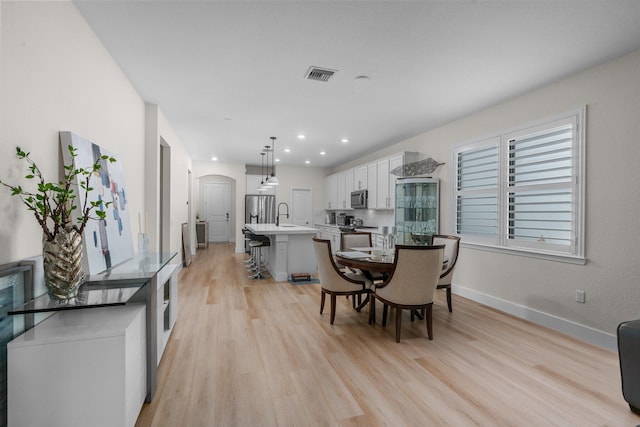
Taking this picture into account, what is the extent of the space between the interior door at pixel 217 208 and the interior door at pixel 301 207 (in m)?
2.71

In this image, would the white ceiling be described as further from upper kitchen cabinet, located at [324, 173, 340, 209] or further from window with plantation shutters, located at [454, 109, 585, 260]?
upper kitchen cabinet, located at [324, 173, 340, 209]

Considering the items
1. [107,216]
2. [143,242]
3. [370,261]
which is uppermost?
[107,216]

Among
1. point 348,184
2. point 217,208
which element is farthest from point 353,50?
point 217,208

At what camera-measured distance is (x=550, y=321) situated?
333 centimetres

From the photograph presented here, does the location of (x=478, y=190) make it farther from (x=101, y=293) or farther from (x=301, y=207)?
(x=301, y=207)

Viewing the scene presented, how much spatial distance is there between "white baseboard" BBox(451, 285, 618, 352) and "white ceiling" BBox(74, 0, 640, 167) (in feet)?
8.32

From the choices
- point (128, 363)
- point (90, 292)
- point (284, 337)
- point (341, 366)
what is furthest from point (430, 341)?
point (90, 292)

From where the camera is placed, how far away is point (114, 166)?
9.45 ft

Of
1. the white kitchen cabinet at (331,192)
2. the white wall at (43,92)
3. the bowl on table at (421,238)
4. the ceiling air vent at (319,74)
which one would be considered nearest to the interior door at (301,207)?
the white kitchen cabinet at (331,192)

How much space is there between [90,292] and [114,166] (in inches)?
63.8

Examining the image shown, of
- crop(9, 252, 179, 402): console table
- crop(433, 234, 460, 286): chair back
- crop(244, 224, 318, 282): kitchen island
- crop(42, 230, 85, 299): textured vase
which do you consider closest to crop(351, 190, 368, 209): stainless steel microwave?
crop(244, 224, 318, 282): kitchen island

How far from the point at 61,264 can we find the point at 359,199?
598 centimetres

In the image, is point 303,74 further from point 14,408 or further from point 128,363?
point 14,408

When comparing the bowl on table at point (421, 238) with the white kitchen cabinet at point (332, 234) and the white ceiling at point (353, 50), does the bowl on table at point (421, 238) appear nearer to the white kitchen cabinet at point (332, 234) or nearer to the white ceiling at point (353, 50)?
the white ceiling at point (353, 50)
